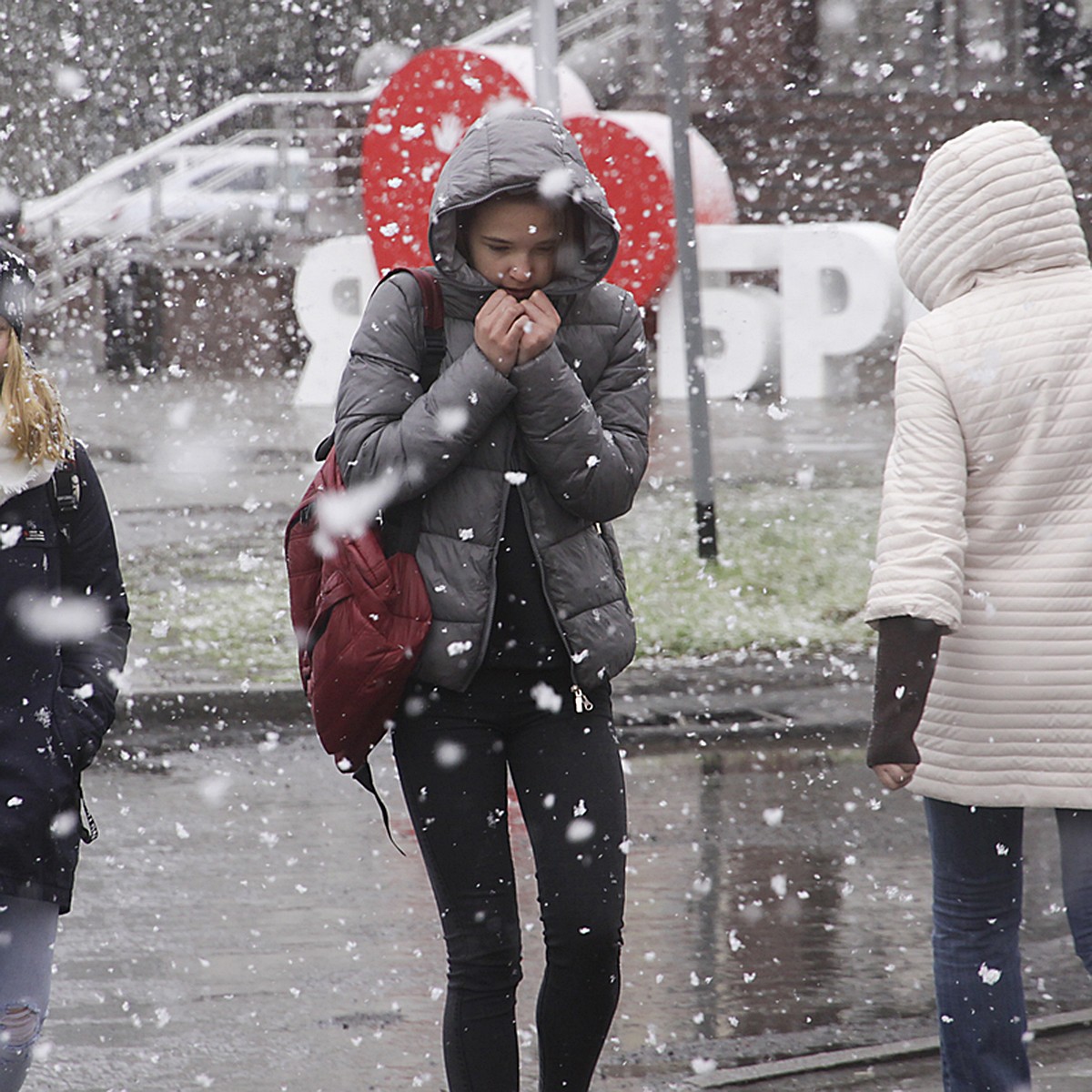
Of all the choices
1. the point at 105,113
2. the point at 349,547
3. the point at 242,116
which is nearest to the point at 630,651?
the point at 349,547

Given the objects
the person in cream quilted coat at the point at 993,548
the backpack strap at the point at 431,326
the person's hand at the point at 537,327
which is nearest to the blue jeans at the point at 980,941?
the person in cream quilted coat at the point at 993,548

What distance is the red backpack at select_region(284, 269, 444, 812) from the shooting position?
320 centimetres

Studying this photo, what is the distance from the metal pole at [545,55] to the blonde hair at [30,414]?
8.99m

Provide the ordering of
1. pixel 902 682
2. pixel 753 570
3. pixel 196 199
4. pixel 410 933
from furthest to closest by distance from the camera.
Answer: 1. pixel 196 199
2. pixel 753 570
3. pixel 410 933
4. pixel 902 682

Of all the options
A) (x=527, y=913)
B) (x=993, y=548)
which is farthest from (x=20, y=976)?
(x=527, y=913)

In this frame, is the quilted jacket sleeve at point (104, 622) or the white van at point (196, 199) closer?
the quilted jacket sleeve at point (104, 622)

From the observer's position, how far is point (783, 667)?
8.45 m

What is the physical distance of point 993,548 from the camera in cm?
325

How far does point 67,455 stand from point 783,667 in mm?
5503

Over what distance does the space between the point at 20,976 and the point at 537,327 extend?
134cm

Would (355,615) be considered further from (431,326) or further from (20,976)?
(20,976)

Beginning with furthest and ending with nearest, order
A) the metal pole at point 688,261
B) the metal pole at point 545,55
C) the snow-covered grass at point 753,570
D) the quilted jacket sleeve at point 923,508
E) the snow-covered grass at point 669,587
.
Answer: the metal pole at point 545,55 → the metal pole at point 688,261 → the snow-covered grass at point 753,570 → the snow-covered grass at point 669,587 → the quilted jacket sleeve at point 923,508

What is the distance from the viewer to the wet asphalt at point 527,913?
432cm

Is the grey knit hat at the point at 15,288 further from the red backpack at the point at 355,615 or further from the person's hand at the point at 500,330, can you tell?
the person's hand at the point at 500,330
